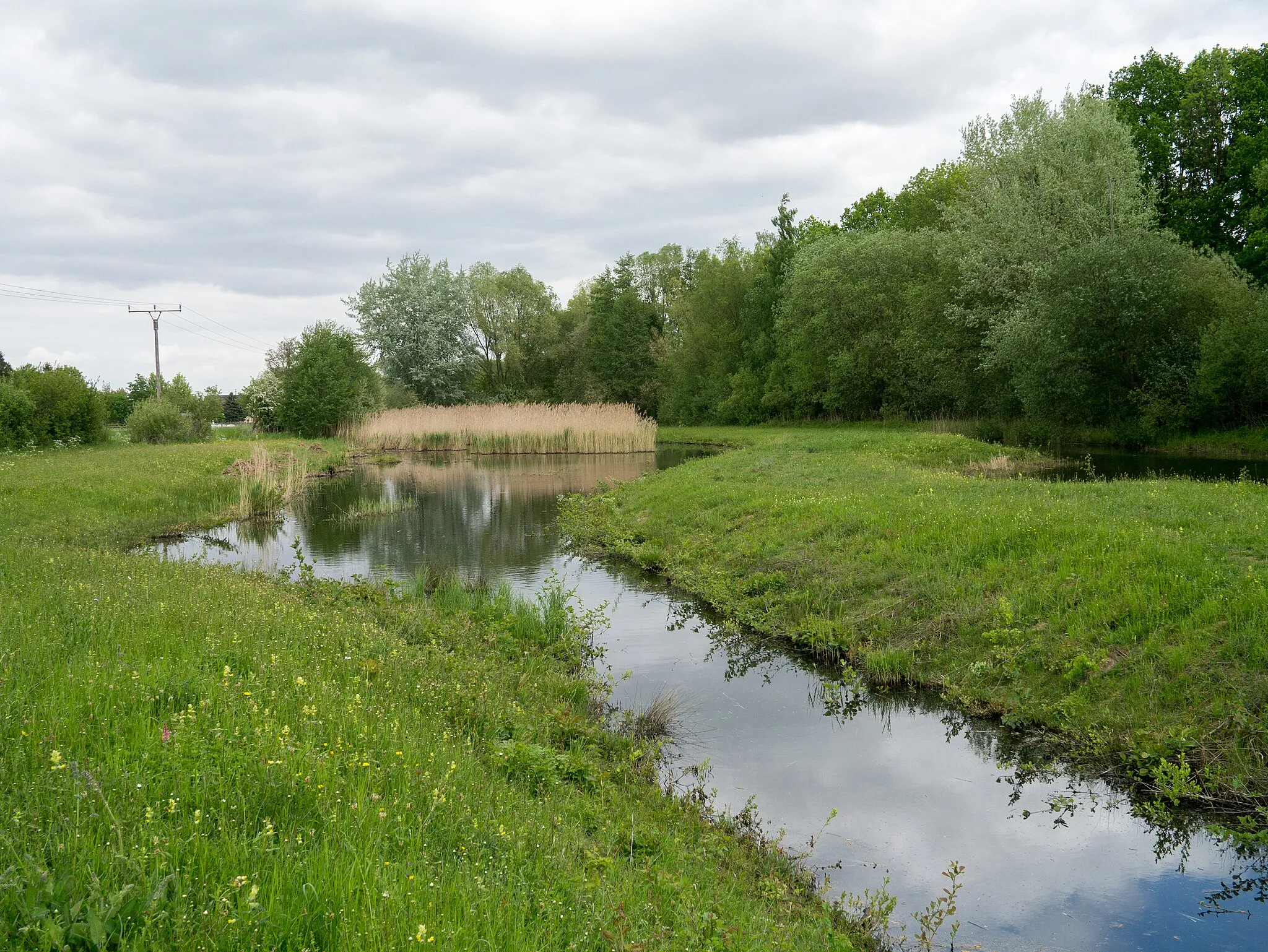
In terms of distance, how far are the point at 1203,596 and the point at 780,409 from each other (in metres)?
51.9

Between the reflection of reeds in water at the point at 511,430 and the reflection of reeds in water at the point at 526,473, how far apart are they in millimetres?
1368

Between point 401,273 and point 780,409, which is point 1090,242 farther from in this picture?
point 401,273

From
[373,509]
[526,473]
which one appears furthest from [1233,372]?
[373,509]

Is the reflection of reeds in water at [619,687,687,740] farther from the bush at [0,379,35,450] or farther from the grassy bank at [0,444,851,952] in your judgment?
the bush at [0,379,35,450]

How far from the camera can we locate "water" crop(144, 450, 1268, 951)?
18.4ft

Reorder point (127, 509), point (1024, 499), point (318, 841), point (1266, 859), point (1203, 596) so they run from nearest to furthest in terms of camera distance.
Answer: point (318, 841)
point (1266, 859)
point (1203, 596)
point (1024, 499)
point (127, 509)

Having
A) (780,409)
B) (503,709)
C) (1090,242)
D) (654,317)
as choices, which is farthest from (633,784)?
(654,317)

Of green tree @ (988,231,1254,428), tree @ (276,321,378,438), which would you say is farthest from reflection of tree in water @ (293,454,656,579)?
green tree @ (988,231,1254,428)

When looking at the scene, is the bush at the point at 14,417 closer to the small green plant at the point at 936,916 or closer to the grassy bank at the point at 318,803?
the grassy bank at the point at 318,803

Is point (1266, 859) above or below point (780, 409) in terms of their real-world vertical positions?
below

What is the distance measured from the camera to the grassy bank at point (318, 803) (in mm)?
3316

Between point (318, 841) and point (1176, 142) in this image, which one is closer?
point (318, 841)

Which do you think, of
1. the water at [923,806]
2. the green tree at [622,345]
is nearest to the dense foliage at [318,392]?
the green tree at [622,345]

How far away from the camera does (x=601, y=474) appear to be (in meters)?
32.8
